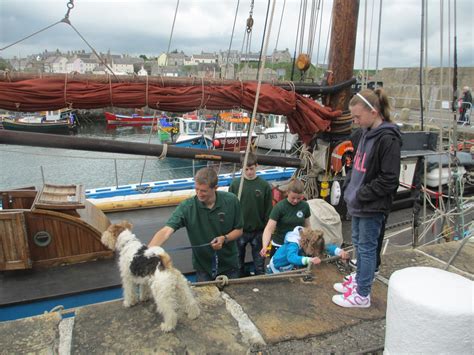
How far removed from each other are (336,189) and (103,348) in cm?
418

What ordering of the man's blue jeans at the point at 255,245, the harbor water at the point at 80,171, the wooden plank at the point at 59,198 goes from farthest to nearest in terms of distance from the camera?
the harbor water at the point at 80,171 < the wooden plank at the point at 59,198 < the man's blue jeans at the point at 255,245

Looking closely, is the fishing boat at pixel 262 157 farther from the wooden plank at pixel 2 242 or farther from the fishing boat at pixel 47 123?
the fishing boat at pixel 47 123

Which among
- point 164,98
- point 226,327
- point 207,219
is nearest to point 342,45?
point 164,98

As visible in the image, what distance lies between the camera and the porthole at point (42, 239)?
4462mm

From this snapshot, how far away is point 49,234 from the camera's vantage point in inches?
178

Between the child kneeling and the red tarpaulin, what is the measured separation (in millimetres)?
2144

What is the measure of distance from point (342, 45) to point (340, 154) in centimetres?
157

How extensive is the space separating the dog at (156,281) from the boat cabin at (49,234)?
2400 millimetres

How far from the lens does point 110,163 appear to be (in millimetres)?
25766

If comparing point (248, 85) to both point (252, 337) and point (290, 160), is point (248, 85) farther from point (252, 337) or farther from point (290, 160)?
point (252, 337)

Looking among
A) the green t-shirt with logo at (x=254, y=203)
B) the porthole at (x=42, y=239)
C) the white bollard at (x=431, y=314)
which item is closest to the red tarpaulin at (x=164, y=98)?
the green t-shirt with logo at (x=254, y=203)

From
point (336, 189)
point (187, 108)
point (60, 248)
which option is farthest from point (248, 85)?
point (60, 248)

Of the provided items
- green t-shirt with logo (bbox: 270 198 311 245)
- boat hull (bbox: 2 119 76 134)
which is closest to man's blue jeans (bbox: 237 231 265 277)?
green t-shirt with logo (bbox: 270 198 311 245)

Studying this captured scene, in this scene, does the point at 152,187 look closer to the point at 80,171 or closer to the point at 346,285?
the point at 346,285
